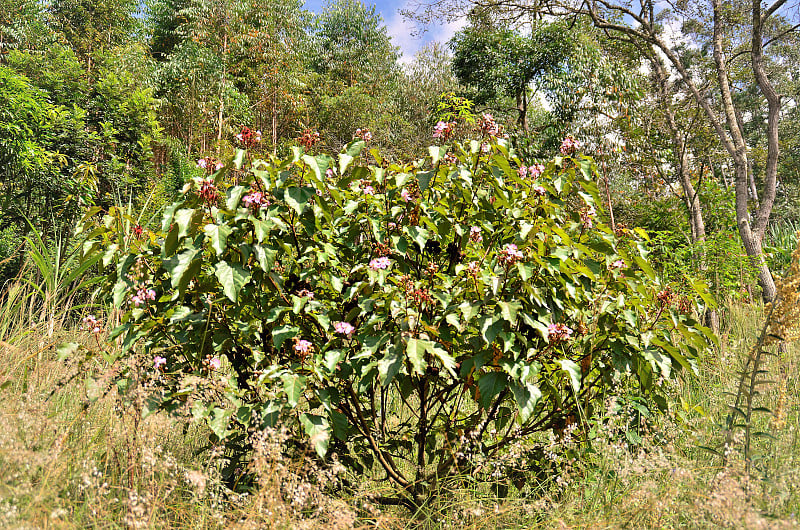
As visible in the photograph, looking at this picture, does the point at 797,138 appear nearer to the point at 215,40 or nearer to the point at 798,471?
the point at 215,40

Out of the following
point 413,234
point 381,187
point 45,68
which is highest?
point 45,68

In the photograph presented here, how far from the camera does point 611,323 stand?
179 centimetres

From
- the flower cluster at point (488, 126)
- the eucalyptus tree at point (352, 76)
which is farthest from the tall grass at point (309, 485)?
the eucalyptus tree at point (352, 76)

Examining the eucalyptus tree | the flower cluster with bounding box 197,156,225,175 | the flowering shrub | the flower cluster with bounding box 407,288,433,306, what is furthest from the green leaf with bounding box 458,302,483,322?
the eucalyptus tree

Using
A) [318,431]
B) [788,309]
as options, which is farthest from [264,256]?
[788,309]

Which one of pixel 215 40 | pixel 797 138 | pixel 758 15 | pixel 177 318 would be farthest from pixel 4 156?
pixel 797 138

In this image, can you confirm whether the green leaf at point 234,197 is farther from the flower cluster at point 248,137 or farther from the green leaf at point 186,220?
the flower cluster at point 248,137

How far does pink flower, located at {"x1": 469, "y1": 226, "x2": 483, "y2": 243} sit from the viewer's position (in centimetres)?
171

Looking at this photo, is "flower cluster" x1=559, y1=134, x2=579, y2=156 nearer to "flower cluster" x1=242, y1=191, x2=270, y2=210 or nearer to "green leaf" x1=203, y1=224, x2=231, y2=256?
"flower cluster" x1=242, y1=191, x2=270, y2=210

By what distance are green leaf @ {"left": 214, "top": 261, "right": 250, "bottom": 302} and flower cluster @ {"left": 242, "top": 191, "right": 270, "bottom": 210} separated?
0.21m

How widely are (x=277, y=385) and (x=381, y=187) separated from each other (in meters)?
0.80

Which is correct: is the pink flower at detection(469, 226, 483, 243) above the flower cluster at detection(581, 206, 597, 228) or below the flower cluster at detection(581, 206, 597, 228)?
below

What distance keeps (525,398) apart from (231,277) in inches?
39.6

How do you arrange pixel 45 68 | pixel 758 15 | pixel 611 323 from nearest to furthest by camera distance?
pixel 611 323 < pixel 758 15 < pixel 45 68
